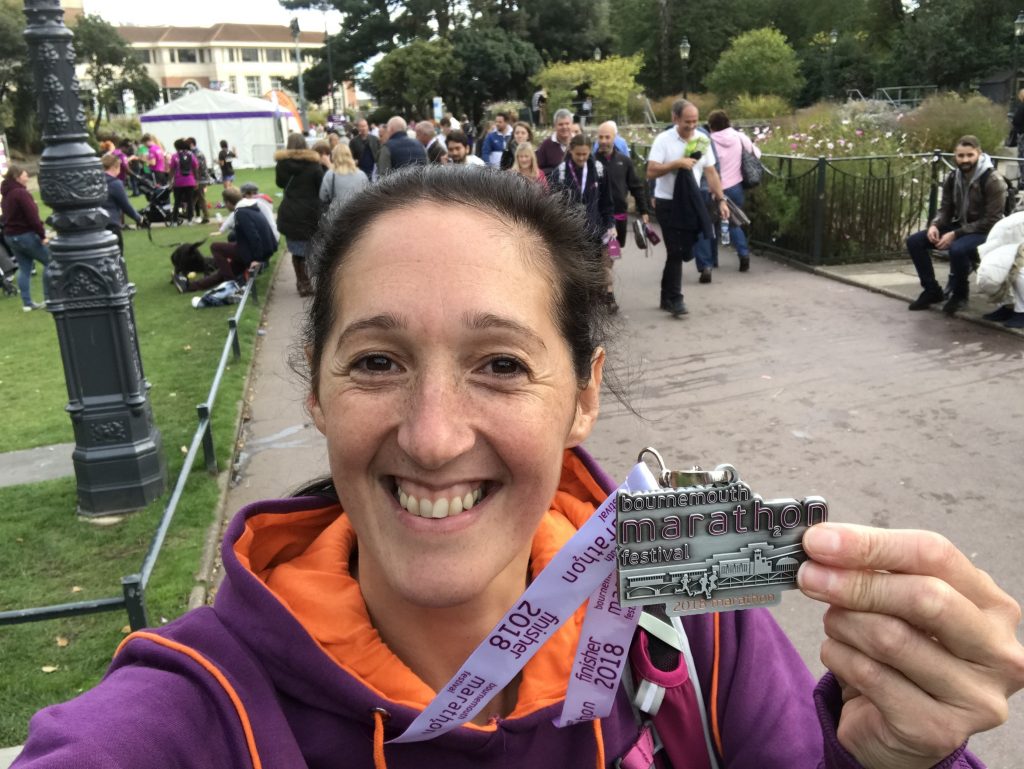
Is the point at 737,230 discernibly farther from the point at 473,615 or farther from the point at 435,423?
the point at 435,423

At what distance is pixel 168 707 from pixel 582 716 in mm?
670

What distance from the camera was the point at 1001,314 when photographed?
8.70 m

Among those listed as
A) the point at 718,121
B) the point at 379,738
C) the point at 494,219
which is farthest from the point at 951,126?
the point at 379,738

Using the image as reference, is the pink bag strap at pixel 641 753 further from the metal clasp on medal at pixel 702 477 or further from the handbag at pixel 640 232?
the handbag at pixel 640 232

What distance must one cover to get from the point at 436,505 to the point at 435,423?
139 millimetres

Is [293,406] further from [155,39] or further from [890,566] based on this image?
[155,39]

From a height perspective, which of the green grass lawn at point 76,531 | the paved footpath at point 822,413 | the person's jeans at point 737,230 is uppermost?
the person's jeans at point 737,230

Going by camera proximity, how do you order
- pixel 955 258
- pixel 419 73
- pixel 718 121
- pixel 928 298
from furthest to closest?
1. pixel 419 73
2. pixel 718 121
3. pixel 928 298
4. pixel 955 258

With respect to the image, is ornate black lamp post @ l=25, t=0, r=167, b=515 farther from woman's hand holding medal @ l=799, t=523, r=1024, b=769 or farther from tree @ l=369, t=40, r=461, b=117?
tree @ l=369, t=40, r=461, b=117

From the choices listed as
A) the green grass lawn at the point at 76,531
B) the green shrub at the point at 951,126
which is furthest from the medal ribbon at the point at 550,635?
the green shrub at the point at 951,126

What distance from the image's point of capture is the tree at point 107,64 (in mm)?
63781

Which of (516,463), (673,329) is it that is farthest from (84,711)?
Result: (673,329)

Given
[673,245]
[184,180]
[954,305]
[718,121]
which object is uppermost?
[718,121]

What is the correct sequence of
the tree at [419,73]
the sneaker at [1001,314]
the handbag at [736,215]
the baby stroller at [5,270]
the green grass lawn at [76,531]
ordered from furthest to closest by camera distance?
1. the tree at [419,73]
2. the baby stroller at [5,270]
3. the handbag at [736,215]
4. the sneaker at [1001,314]
5. the green grass lawn at [76,531]
